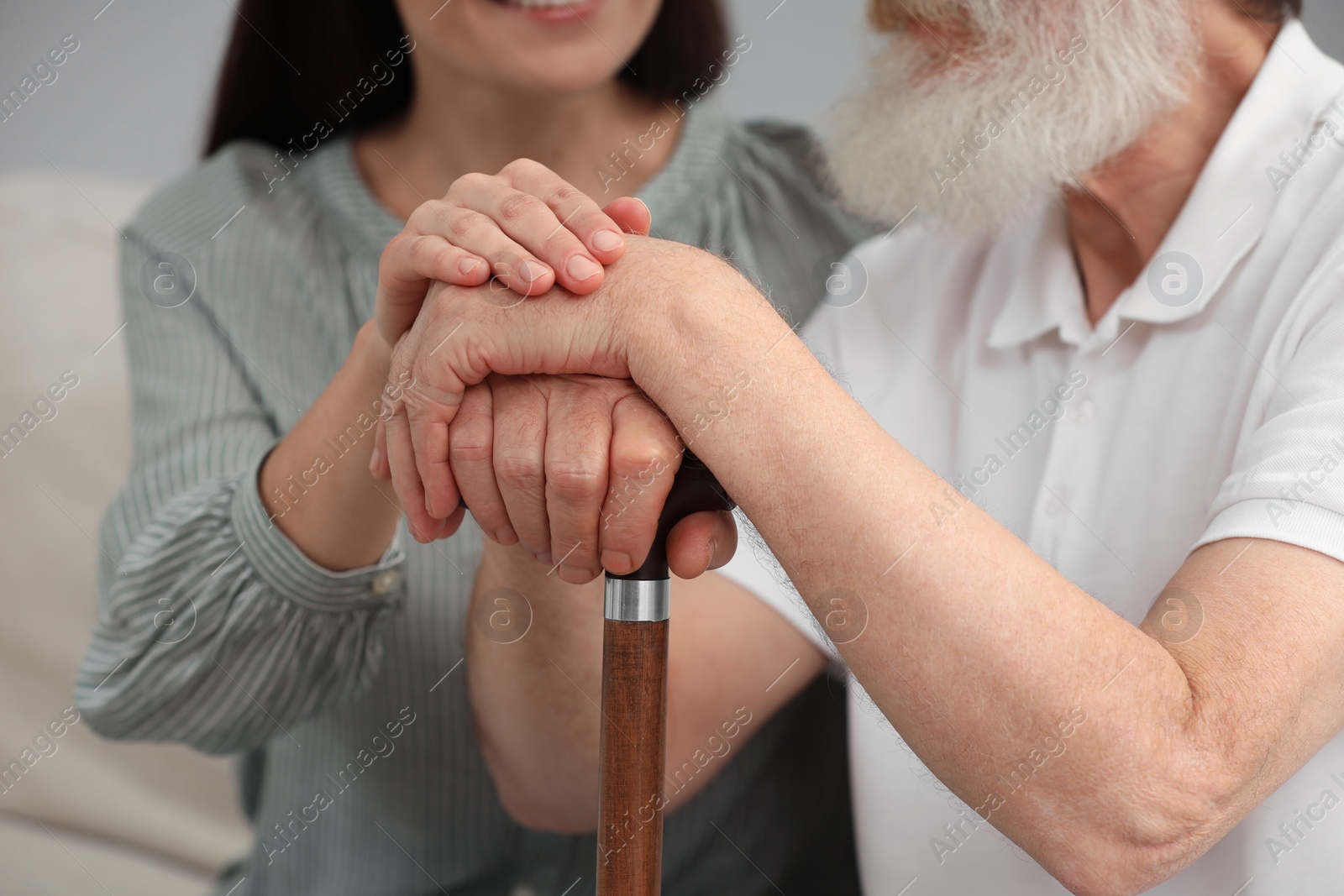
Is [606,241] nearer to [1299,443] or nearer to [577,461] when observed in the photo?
[577,461]

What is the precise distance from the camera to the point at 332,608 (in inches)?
37.4

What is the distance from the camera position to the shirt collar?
851mm

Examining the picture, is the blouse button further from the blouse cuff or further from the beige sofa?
the beige sofa

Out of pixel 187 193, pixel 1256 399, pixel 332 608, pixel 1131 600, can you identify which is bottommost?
pixel 1131 600

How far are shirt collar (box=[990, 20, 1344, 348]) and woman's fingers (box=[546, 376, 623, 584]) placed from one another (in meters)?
0.50

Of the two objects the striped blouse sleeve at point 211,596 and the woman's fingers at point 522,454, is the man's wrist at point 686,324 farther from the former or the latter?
the striped blouse sleeve at point 211,596

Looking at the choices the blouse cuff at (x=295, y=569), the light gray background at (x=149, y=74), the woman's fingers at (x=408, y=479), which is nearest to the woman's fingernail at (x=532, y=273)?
the woman's fingers at (x=408, y=479)

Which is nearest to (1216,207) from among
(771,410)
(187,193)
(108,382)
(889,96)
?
(889,96)

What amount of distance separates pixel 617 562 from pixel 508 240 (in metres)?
0.21

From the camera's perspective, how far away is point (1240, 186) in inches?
33.9

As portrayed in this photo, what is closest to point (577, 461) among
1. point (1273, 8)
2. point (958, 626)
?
point (958, 626)

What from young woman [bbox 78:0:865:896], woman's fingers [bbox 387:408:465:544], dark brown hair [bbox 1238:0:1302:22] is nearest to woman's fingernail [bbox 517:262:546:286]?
woman's fingers [bbox 387:408:465:544]

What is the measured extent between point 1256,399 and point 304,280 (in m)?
0.91

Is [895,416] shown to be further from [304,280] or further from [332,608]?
[304,280]
